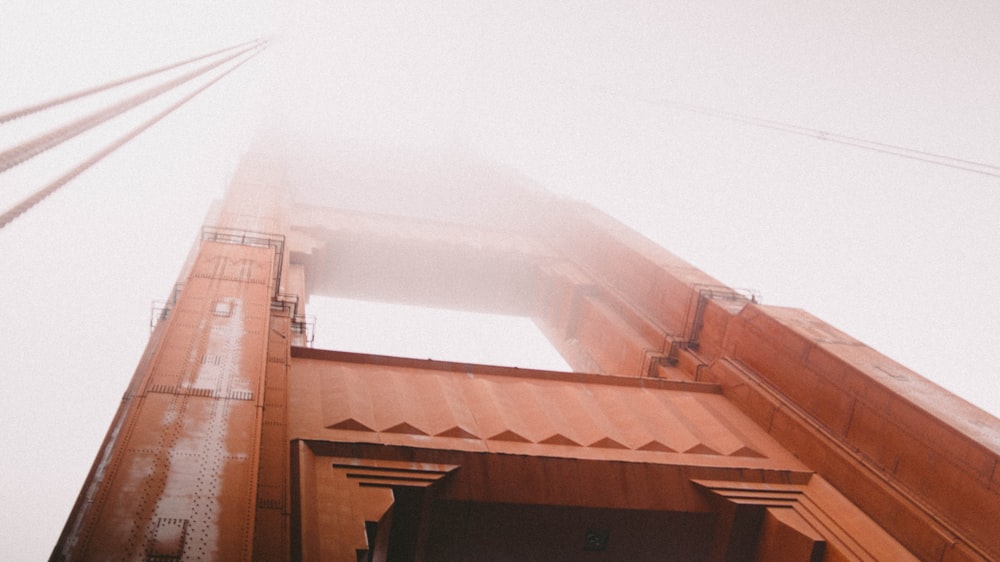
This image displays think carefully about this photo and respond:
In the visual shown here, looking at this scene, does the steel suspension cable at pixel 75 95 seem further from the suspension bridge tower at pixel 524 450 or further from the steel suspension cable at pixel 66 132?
the suspension bridge tower at pixel 524 450

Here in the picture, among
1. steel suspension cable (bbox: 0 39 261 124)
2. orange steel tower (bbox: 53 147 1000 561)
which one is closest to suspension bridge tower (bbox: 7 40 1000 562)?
orange steel tower (bbox: 53 147 1000 561)

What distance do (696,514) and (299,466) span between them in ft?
19.0

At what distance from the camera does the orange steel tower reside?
6598 millimetres

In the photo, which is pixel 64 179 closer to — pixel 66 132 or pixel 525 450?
pixel 66 132

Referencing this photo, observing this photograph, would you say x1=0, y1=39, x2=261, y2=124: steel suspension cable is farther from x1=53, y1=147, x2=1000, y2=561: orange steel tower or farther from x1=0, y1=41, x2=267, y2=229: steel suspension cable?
x1=53, y1=147, x2=1000, y2=561: orange steel tower

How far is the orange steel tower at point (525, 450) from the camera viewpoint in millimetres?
6598

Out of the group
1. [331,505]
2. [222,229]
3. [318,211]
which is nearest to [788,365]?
[331,505]

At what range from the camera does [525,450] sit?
10.4m

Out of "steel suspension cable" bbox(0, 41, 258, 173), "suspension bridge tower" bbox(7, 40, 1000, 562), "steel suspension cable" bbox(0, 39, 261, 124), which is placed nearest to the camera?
"steel suspension cable" bbox(0, 41, 258, 173)

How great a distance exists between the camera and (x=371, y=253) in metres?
24.0

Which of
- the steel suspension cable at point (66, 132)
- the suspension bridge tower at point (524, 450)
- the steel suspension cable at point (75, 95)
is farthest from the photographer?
the suspension bridge tower at point (524, 450)

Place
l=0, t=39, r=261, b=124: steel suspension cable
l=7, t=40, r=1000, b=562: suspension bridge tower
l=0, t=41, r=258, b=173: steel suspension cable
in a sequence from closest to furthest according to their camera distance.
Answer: l=0, t=41, r=258, b=173: steel suspension cable
l=0, t=39, r=261, b=124: steel suspension cable
l=7, t=40, r=1000, b=562: suspension bridge tower

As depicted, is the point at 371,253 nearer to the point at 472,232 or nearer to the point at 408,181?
the point at 472,232

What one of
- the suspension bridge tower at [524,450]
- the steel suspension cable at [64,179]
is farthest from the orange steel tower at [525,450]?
the steel suspension cable at [64,179]
